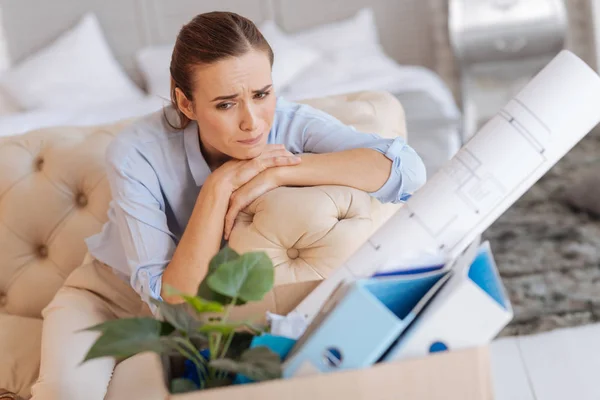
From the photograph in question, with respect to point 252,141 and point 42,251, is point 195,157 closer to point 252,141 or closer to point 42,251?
point 252,141

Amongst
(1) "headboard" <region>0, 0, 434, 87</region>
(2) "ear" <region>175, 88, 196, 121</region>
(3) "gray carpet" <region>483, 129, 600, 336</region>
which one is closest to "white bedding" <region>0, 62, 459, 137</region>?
(3) "gray carpet" <region>483, 129, 600, 336</region>

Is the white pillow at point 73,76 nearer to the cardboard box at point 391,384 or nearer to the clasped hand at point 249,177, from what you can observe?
the clasped hand at point 249,177

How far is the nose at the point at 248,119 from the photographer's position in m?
1.40

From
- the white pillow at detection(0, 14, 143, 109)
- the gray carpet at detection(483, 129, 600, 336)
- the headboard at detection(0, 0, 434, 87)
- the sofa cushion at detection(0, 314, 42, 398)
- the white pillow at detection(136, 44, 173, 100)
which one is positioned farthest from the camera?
the headboard at detection(0, 0, 434, 87)

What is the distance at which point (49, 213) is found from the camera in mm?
1786

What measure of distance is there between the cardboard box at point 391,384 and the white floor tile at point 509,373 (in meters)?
0.83

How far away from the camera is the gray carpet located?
2252mm

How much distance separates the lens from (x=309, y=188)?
1.37 m

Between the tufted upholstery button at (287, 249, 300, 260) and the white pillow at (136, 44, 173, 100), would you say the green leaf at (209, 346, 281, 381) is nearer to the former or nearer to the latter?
the tufted upholstery button at (287, 249, 300, 260)

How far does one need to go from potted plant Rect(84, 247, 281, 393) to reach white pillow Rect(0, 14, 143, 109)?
134 inches

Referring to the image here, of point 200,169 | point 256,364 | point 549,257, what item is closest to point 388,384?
point 256,364

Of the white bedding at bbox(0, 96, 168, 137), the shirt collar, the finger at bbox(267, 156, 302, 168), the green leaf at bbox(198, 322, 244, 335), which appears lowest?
the white bedding at bbox(0, 96, 168, 137)

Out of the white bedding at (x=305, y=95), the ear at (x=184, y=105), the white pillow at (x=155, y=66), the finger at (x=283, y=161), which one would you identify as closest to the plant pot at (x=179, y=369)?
the finger at (x=283, y=161)

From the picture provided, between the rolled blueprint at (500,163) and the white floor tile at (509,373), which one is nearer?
the rolled blueprint at (500,163)
